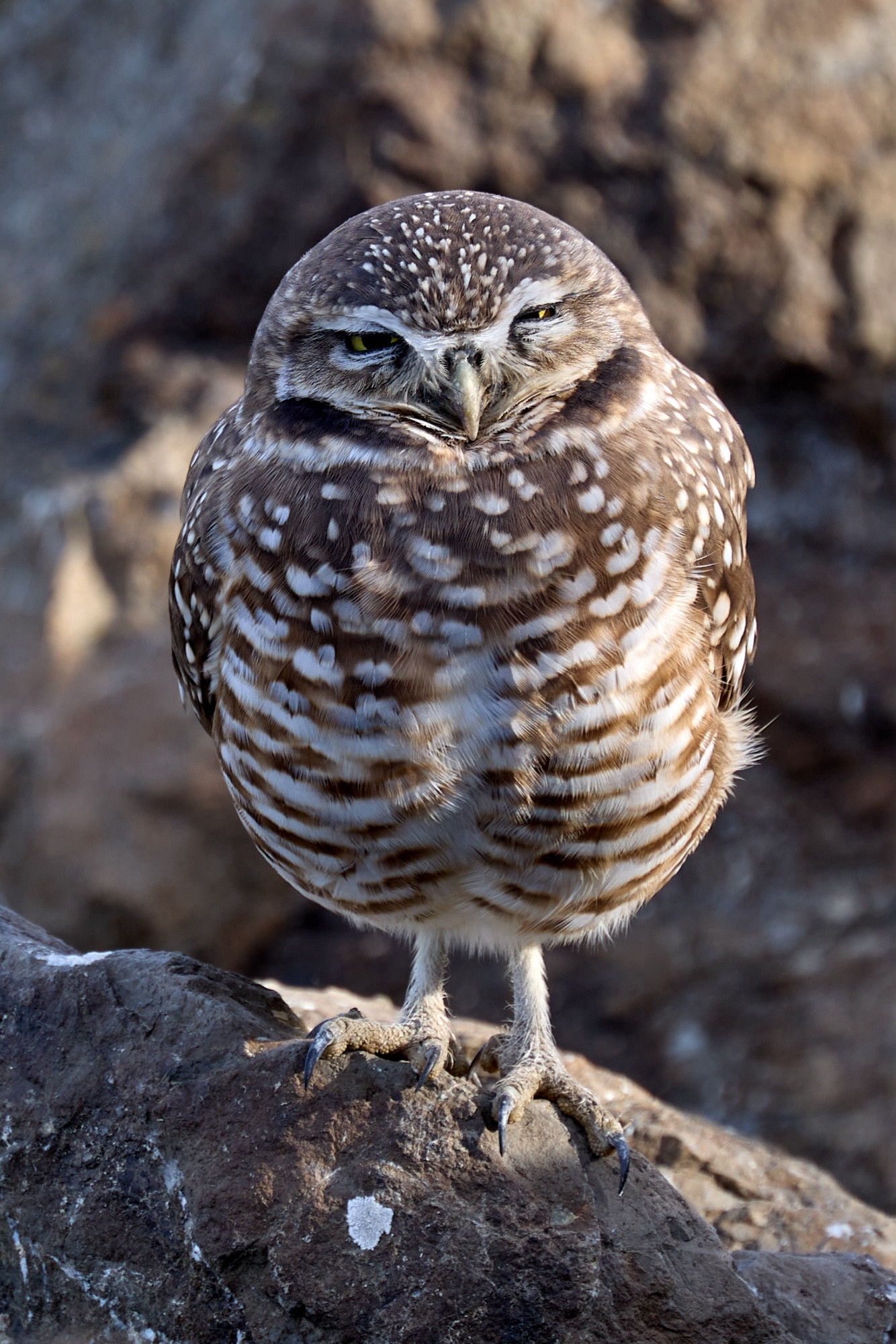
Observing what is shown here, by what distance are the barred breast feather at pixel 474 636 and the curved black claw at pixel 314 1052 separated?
0.36 meters

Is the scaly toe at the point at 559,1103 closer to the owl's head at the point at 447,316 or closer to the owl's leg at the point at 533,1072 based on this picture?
the owl's leg at the point at 533,1072

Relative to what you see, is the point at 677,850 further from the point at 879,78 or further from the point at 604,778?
the point at 879,78

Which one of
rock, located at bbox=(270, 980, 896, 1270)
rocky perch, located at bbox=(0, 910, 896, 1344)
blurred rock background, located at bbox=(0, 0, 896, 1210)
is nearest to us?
rocky perch, located at bbox=(0, 910, 896, 1344)

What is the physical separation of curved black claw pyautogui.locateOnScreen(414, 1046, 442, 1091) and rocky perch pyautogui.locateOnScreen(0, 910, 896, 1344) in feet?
0.09

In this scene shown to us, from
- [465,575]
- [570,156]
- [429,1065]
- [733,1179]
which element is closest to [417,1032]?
[429,1065]

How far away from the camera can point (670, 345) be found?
6.66 meters

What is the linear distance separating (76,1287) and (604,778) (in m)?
1.39

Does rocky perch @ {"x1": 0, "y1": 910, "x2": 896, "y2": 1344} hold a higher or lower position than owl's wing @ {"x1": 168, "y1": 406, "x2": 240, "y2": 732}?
lower

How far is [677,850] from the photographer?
9.79 ft

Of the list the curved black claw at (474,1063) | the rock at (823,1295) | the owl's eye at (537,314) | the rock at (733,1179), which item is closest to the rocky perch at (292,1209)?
the rock at (823,1295)

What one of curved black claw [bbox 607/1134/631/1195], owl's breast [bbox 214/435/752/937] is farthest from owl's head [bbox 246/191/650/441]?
curved black claw [bbox 607/1134/631/1195]

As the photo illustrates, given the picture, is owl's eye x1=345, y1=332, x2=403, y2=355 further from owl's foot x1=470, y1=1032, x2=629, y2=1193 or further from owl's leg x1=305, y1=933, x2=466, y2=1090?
owl's foot x1=470, y1=1032, x2=629, y2=1193

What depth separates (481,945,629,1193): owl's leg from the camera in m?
2.68

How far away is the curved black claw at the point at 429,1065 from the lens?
2.69 meters
